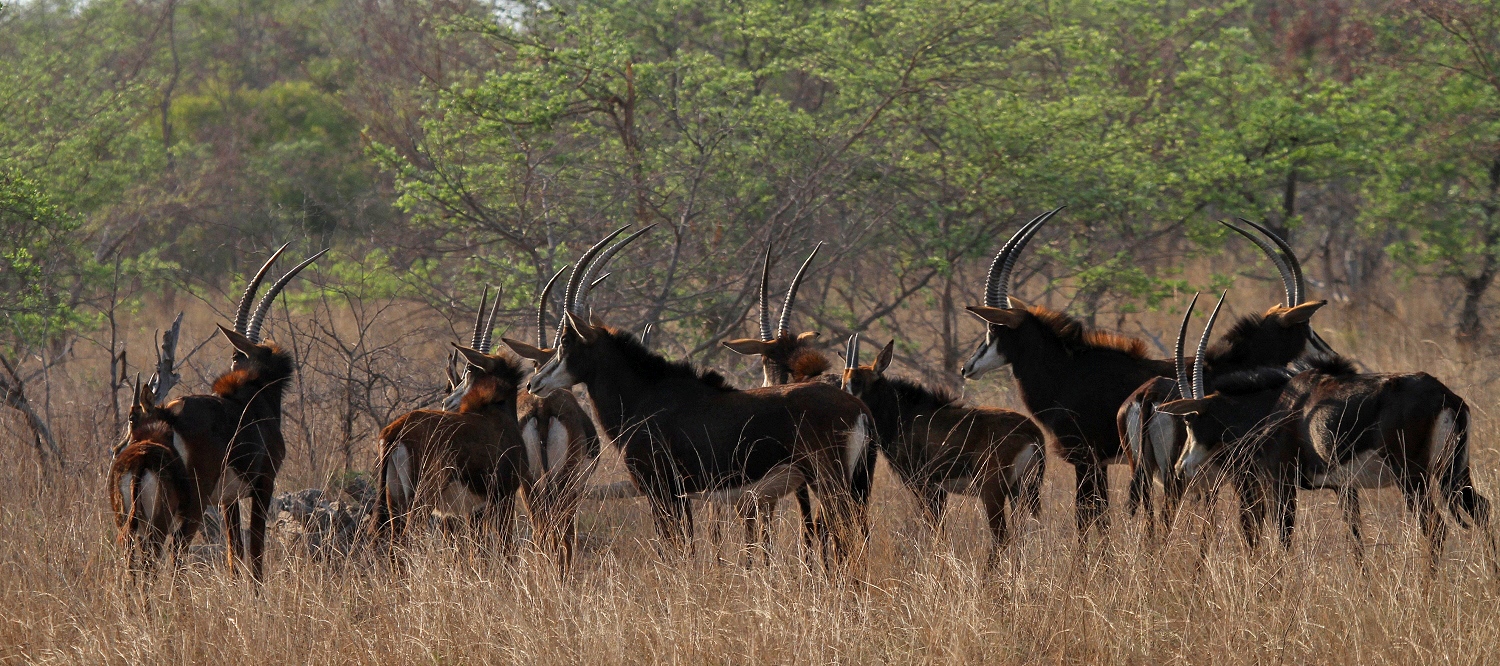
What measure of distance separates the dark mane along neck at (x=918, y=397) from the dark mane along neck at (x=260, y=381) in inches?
111

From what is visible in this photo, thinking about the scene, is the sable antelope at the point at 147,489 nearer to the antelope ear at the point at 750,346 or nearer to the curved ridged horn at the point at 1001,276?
the antelope ear at the point at 750,346

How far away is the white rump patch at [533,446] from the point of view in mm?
6375

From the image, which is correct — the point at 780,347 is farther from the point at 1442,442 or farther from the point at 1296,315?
the point at 1442,442

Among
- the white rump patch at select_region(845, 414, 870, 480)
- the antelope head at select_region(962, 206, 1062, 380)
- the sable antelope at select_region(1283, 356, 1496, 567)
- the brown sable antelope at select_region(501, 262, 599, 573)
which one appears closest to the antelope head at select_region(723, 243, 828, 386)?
the antelope head at select_region(962, 206, 1062, 380)

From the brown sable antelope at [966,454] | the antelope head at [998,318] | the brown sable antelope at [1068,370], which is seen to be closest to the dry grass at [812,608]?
the brown sable antelope at [966,454]

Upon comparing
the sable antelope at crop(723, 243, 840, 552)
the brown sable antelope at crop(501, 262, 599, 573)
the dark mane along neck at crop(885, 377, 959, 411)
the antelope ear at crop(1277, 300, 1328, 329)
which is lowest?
the brown sable antelope at crop(501, 262, 599, 573)

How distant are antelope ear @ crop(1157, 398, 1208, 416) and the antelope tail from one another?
886mm

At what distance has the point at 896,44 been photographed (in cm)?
1178

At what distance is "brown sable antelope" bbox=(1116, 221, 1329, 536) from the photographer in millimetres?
5922

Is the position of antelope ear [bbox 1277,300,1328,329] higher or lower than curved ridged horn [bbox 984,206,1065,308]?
lower

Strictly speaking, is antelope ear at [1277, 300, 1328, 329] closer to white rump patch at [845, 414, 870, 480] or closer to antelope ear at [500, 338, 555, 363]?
white rump patch at [845, 414, 870, 480]

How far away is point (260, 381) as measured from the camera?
607 cm

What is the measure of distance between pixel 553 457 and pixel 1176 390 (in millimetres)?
2901

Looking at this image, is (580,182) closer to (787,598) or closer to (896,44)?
(896,44)
